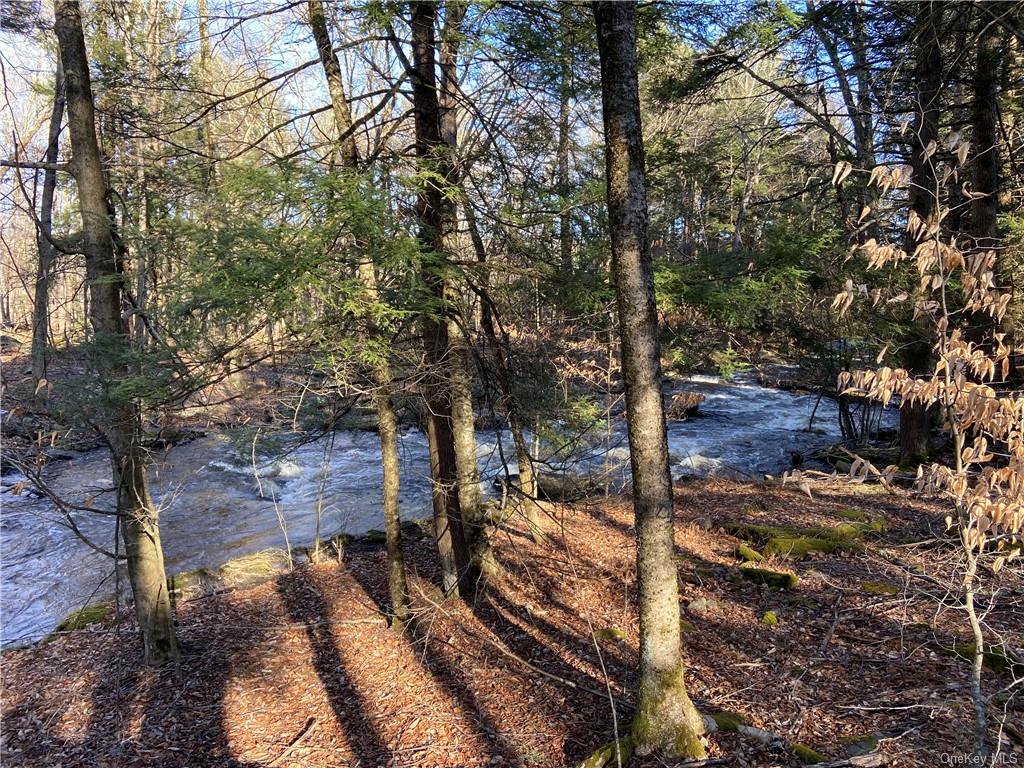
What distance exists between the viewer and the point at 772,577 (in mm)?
6781

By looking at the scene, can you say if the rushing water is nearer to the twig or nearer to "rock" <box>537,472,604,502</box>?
"rock" <box>537,472,604,502</box>

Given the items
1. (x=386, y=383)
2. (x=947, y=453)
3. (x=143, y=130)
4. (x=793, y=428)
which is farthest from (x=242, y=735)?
(x=793, y=428)

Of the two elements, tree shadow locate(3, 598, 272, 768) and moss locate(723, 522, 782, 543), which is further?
moss locate(723, 522, 782, 543)

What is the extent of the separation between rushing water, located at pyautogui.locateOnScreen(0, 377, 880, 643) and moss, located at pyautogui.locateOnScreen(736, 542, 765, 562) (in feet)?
7.21

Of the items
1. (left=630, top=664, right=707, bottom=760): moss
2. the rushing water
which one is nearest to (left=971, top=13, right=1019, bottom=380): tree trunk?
the rushing water

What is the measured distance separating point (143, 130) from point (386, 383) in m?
3.63

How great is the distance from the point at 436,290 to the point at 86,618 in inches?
247

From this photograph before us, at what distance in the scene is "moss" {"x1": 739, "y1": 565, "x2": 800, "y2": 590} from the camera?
663cm

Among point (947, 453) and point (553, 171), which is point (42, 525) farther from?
point (947, 453)

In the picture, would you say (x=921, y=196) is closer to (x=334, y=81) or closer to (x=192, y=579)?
(x=334, y=81)

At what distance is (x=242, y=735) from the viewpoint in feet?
Answer: 16.9

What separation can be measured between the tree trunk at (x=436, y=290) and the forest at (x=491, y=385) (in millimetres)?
48

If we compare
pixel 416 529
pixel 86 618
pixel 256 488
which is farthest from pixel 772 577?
pixel 256 488

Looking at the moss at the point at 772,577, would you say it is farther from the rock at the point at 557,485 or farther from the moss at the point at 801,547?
the rock at the point at 557,485
